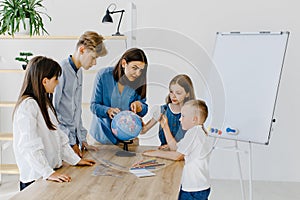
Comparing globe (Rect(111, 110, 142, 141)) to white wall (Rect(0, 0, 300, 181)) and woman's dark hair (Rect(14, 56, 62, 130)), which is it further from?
white wall (Rect(0, 0, 300, 181))

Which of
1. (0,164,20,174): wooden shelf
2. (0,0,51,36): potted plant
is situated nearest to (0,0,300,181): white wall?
(0,0,51,36): potted plant

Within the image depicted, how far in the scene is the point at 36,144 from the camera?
1954 millimetres

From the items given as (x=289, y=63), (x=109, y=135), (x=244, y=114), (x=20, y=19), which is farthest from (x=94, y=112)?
(x=289, y=63)

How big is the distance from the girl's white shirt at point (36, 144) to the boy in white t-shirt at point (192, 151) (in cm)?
43

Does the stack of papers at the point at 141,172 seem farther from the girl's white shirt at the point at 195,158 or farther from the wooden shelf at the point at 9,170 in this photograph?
the wooden shelf at the point at 9,170

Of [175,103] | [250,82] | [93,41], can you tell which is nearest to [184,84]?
[175,103]

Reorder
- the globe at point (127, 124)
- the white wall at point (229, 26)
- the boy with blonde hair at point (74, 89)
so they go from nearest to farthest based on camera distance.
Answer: the globe at point (127, 124) → the boy with blonde hair at point (74, 89) → the white wall at point (229, 26)

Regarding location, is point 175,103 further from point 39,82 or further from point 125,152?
point 39,82

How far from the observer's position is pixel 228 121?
3416 millimetres

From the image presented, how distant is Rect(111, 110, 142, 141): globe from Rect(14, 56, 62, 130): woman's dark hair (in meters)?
0.30

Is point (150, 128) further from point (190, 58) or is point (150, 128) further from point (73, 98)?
point (190, 58)

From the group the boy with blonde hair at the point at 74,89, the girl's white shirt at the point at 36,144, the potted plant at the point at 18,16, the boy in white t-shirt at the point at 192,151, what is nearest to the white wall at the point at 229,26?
the potted plant at the point at 18,16

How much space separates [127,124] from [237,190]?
2397mm

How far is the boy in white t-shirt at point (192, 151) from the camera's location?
2100mm
